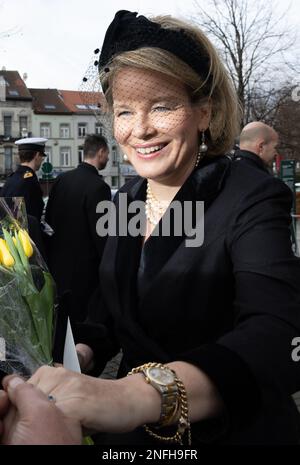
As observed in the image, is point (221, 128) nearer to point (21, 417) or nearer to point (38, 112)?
point (21, 417)

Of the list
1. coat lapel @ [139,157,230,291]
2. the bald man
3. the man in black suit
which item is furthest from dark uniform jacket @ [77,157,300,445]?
the bald man

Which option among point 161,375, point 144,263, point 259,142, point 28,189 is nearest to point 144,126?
point 144,263

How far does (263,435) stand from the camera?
57.5 inches

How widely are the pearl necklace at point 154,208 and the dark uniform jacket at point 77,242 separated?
334cm

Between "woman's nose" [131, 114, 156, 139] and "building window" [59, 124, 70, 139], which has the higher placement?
"building window" [59, 124, 70, 139]

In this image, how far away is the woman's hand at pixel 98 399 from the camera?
3.02 ft

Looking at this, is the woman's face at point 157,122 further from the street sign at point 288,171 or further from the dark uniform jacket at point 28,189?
the street sign at point 288,171

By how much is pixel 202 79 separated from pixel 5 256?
784 mm

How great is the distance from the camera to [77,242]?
17.1 ft

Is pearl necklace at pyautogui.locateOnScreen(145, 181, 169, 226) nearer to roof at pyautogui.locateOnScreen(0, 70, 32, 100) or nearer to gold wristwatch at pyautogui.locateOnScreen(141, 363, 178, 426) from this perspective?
gold wristwatch at pyautogui.locateOnScreen(141, 363, 178, 426)

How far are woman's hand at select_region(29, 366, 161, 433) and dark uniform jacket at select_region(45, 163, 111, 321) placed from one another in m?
4.12

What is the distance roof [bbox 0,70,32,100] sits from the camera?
50719 millimetres

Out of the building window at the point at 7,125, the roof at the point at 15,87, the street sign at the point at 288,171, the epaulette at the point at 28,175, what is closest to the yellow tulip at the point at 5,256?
the epaulette at the point at 28,175
